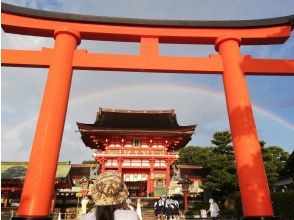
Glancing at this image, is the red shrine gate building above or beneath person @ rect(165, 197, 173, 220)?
above

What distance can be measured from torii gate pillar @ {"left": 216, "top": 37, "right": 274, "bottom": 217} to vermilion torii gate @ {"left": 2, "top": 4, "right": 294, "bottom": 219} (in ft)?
0.06

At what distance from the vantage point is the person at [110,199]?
6.50 feet

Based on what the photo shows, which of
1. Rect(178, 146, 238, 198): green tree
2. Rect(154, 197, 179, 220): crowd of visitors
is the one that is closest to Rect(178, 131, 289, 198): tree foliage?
Rect(178, 146, 238, 198): green tree

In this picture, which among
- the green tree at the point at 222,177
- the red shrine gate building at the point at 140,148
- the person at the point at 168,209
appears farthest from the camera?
the red shrine gate building at the point at 140,148

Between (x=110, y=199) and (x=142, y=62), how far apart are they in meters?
5.56

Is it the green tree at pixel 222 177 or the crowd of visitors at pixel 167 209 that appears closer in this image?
the crowd of visitors at pixel 167 209

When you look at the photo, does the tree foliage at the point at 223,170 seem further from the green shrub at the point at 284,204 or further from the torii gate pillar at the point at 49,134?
the torii gate pillar at the point at 49,134

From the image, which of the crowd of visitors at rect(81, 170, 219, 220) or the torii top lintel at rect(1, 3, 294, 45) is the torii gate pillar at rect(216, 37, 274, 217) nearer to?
the torii top lintel at rect(1, 3, 294, 45)

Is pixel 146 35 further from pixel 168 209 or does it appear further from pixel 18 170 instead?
pixel 18 170

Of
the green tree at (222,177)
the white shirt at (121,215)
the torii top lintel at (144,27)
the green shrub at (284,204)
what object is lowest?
the white shirt at (121,215)

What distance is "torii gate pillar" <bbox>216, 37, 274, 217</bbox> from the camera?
239 inches

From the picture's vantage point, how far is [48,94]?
6.63m

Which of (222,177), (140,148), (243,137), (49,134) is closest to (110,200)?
(49,134)

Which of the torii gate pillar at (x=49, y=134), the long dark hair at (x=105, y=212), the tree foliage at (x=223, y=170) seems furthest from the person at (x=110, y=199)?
the tree foliage at (x=223, y=170)
